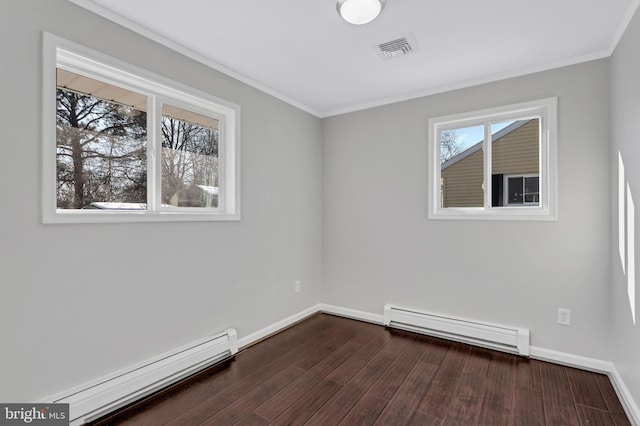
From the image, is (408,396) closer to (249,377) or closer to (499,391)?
(499,391)

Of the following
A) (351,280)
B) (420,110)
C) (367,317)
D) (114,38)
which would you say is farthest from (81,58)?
(367,317)

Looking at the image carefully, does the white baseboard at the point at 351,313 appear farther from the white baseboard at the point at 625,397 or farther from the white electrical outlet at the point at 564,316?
the white baseboard at the point at 625,397

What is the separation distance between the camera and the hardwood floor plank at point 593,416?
1866mm

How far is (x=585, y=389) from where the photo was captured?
221 centimetres

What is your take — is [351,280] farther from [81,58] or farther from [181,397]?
[81,58]

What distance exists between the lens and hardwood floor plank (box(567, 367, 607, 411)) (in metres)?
2.06

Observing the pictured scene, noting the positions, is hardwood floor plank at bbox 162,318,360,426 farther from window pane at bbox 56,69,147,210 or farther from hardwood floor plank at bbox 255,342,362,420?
window pane at bbox 56,69,147,210

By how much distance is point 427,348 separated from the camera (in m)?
2.88

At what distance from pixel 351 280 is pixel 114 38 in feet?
10.3

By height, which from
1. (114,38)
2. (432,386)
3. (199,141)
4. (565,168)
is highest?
(114,38)

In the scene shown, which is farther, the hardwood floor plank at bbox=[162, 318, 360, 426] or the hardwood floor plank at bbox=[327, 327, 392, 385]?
the hardwood floor plank at bbox=[327, 327, 392, 385]

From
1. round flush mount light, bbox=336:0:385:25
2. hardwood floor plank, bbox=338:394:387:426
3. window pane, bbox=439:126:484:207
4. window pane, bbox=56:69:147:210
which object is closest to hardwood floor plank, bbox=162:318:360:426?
hardwood floor plank, bbox=338:394:387:426

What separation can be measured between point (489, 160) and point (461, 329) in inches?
65.1

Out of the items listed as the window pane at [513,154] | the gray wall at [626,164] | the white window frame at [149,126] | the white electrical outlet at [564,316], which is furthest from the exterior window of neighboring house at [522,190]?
the white window frame at [149,126]
